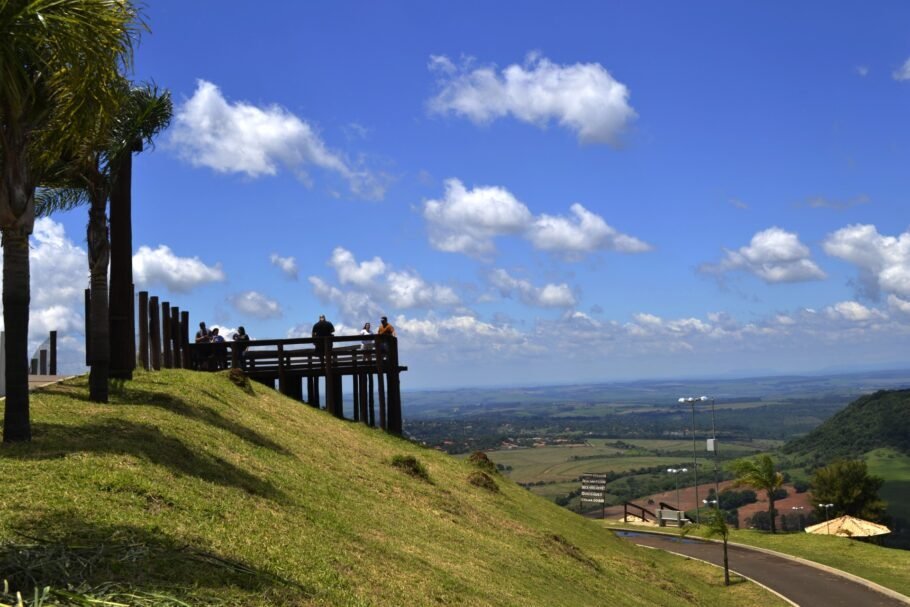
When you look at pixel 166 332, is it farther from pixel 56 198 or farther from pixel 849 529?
pixel 849 529

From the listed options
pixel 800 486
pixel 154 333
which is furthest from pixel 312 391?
pixel 800 486

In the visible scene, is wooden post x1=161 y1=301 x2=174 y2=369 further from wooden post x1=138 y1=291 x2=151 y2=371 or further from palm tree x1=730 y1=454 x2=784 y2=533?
palm tree x1=730 y1=454 x2=784 y2=533

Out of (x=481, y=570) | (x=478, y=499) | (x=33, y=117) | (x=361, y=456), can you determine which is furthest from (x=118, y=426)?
(x=478, y=499)

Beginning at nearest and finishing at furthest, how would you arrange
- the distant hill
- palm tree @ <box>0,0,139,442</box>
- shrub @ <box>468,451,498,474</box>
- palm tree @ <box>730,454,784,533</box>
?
palm tree @ <box>0,0,139,442</box>, shrub @ <box>468,451,498,474</box>, palm tree @ <box>730,454,784,533</box>, the distant hill

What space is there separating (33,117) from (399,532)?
9.00 meters

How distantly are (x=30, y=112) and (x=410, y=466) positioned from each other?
1324cm

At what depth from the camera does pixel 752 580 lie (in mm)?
30047

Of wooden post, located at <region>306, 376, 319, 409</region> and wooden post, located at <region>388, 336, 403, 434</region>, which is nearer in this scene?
wooden post, located at <region>388, 336, 403, 434</region>

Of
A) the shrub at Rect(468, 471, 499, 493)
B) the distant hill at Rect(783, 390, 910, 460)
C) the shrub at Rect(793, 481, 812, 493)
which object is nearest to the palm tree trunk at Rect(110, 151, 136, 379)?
the shrub at Rect(468, 471, 499, 493)

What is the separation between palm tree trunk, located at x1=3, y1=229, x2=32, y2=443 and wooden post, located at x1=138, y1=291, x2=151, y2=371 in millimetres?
10765

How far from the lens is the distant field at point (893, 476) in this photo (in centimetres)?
11606

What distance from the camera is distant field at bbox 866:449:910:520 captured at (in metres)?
116

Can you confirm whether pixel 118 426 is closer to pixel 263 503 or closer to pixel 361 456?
pixel 263 503

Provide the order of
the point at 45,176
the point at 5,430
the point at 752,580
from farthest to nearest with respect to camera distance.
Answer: the point at 752,580, the point at 45,176, the point at 5,430
